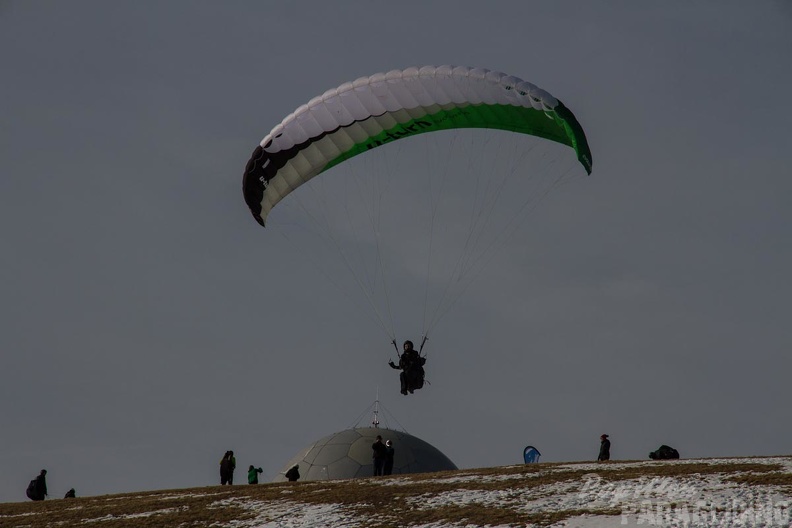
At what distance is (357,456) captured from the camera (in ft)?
139

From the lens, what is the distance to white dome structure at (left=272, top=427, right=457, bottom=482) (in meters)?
41.8

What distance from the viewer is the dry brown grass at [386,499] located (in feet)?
90.2

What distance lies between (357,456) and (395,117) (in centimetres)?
1218

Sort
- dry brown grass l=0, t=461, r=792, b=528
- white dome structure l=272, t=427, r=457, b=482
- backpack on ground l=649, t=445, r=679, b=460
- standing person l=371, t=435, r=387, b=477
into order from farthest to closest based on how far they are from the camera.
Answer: white dome structure l=272, t=427, r=457, b=482, standing person l=371, t=435, r=387, b=477, backpack on ground l=649, t=445, r=679, b=460, dry brown grass l=0, t=461, r=792, b=528

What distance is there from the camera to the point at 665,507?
26.1 metres

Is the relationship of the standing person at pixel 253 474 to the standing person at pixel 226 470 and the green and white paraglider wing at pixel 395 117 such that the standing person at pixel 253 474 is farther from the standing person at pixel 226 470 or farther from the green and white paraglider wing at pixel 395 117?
the green and white paraglider wing at pixel 395 117

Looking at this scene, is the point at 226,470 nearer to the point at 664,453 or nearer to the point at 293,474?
the point at 293,474

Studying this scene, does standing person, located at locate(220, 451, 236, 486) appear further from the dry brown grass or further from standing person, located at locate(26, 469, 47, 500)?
standing person, located at locate(26, 469, 47, 500)

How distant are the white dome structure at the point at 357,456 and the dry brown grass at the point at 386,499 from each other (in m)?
6.24

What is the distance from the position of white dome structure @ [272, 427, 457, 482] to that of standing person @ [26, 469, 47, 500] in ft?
27.2

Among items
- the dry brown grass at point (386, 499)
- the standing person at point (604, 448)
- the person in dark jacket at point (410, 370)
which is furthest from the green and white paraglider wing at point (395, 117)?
the dry brown grass at point (386, 499)

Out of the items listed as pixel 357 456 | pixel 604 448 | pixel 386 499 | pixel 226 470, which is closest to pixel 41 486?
pixel 226 470

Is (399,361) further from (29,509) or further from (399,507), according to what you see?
(29,509)

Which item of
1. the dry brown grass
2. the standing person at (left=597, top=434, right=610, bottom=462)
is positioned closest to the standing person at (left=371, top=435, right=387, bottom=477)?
the dry brown grass
